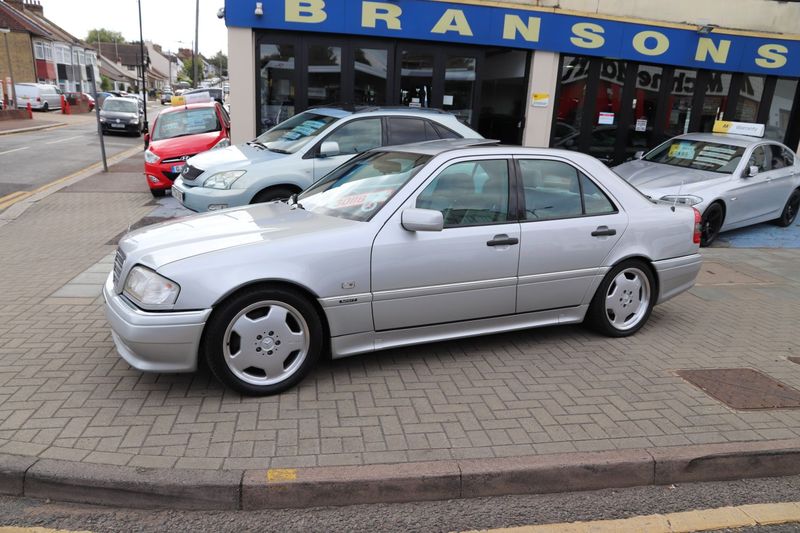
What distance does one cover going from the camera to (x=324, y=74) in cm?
1112

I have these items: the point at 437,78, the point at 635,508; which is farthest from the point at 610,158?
the point at 635,508

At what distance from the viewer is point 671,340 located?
5.21 meters

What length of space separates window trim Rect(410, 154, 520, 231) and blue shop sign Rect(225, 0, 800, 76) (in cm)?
718

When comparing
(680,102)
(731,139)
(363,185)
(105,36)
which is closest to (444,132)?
(363,185)

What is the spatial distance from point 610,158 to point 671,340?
28.2 ft

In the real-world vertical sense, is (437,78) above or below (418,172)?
above

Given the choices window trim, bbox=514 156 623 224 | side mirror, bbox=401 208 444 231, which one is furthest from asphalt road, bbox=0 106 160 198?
window trim, bbox=514 156 623 224

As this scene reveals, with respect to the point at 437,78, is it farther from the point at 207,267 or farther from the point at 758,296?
the point at 207,267

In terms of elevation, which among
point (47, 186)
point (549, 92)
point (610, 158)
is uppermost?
point (549, 92)

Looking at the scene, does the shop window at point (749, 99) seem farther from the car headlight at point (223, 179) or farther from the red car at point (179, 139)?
the car headlight at point (223, 179)

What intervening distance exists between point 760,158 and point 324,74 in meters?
7.65

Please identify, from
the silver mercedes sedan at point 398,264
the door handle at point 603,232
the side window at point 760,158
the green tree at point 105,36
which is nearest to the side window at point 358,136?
the silver mercedes sedan at point 398,264

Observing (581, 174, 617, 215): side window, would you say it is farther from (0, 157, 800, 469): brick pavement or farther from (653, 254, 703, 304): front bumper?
(0, 157, 800, 469): brick pavement

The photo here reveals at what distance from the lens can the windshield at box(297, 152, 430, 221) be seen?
14.0ft
